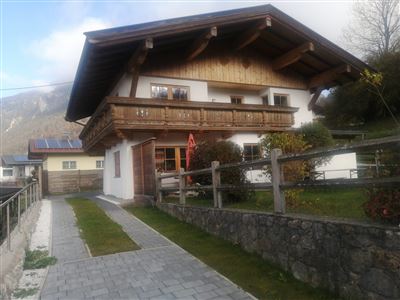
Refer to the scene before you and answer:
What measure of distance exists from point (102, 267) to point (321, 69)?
16.0 m

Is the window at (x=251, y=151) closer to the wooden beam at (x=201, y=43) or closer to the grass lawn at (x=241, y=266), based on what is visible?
the wooden beam at (x=201, y=43)

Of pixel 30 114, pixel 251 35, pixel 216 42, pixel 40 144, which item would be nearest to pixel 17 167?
pixel 40 144

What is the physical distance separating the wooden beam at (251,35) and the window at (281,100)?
3.55 metres

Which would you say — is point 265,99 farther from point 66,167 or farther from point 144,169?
point 66,167

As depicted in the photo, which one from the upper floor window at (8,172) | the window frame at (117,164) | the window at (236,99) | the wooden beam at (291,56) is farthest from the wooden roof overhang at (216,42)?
the upper floor window at (8,172)

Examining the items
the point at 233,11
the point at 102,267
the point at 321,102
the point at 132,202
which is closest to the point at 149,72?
the point at 233,11

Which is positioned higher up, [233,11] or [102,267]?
[233,11]

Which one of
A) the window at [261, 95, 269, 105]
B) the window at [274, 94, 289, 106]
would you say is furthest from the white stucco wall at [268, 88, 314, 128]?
the window at [261, 95, 269, 105]

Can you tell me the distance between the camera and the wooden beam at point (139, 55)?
41.3 ft

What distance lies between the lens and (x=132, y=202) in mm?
14250

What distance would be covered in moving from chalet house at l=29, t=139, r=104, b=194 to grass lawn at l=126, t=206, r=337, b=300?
23.2 meters

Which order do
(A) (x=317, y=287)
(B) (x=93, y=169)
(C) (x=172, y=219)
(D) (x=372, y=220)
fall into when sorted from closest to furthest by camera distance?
(D) (x=372, y=220) → (A) (x=317, y=287) → (C) (x=172, y=219) → (B) (x=93, y=169)

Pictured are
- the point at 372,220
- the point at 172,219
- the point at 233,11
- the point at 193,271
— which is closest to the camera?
the point at 372,220

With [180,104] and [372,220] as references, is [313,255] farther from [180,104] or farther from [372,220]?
[180,104]
